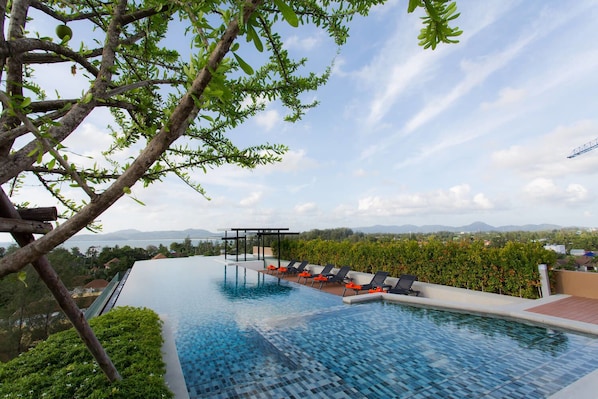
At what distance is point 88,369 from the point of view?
3980 mm

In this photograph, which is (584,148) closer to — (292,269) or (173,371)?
(292,269)

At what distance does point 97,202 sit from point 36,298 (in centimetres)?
3343

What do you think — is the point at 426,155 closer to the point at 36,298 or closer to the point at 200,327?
the point at 200,327

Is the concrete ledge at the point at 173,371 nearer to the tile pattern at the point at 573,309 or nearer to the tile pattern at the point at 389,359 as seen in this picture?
the tile pattern at the point at 389,359

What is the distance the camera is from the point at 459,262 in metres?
10.1

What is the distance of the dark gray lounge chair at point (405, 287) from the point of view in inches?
403

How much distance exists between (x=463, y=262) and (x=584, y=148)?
79.7 meters

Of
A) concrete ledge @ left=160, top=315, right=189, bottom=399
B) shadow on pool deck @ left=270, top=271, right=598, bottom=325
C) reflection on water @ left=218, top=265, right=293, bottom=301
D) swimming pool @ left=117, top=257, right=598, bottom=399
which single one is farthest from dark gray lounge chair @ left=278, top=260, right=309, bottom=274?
shadow on pool deck @ left=270, top=271, right=598, bottom=325

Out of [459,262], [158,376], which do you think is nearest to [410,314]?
[459,262]

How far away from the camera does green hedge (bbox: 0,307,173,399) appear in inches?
134

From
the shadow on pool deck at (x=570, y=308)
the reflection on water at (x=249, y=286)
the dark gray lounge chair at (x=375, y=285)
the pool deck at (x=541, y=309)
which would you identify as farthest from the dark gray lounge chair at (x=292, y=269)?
the shadow on pool deck at (x=570, y=308)

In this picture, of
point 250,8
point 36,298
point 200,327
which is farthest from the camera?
point 36,298

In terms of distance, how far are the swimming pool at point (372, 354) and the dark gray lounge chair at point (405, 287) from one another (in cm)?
116

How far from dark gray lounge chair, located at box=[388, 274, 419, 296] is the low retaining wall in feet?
13.6
